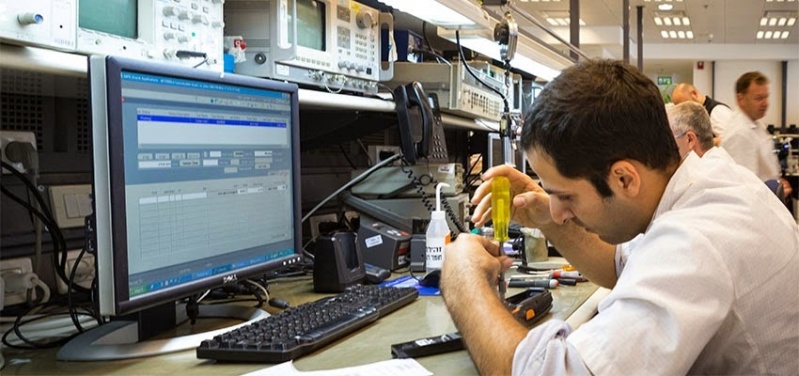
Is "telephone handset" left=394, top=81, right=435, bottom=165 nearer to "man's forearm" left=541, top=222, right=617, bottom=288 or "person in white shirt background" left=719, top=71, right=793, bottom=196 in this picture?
"man's forearm" left=541, top=222, right=617, bottom=288

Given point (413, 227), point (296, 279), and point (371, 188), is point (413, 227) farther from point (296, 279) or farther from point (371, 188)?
point (296, 279)

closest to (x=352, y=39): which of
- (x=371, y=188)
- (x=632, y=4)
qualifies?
(x=371, y=188)

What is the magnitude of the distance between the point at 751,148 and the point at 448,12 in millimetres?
2846

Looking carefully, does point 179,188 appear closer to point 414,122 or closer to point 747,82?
point 414,122

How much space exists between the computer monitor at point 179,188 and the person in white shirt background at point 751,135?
3387mm

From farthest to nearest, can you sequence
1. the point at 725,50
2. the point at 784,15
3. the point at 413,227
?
the point at 725,50 < the point at 784,15 < the point at 413,227

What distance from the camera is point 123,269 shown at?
38.5 inches

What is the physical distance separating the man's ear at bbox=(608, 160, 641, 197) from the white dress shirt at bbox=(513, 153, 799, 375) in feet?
0.14

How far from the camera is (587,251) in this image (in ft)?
4.94

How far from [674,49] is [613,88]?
12.1 metres

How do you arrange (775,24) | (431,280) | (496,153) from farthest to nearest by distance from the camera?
(775,24) < (496,153) < (431,280)

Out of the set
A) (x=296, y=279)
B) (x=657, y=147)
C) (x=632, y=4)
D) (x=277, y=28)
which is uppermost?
(x=632, y=4)

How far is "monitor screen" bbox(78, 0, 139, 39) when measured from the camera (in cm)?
108

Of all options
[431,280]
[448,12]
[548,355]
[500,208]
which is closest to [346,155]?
[448,12]
